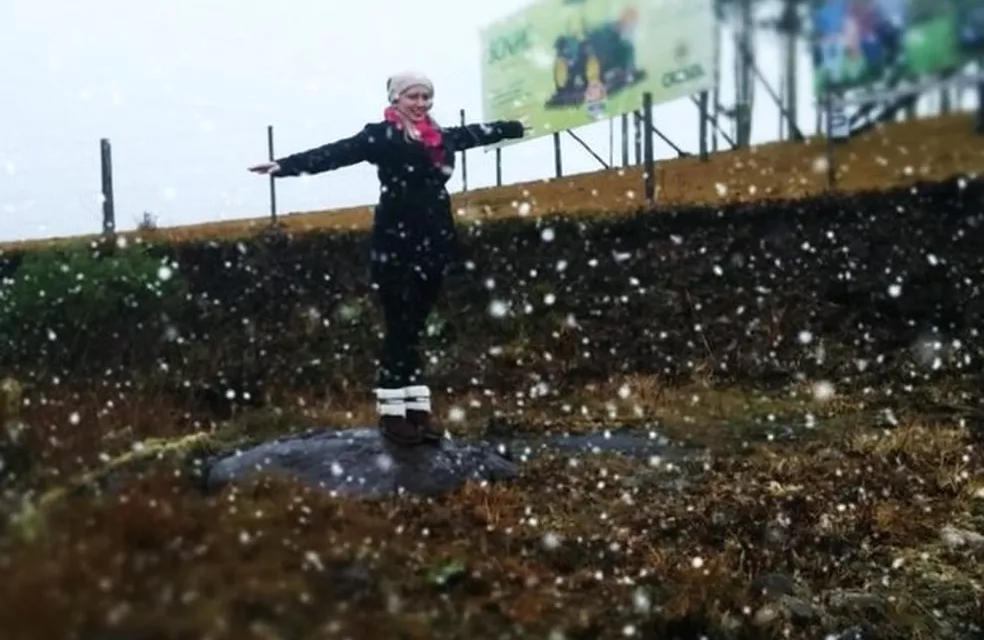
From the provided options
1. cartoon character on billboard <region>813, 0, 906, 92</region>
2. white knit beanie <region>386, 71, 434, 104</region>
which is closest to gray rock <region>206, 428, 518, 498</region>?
white knit beanie <region>386, 71, 434, 104</region>

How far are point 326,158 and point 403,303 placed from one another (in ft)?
3.45

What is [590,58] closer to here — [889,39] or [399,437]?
Result: [889,39]

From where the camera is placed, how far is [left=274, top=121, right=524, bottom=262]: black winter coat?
406 centimetres

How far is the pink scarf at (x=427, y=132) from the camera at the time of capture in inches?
163

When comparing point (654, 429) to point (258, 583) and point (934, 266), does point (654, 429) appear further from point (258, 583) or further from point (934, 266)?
point (258, 583)

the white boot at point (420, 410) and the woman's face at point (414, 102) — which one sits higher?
the woman's face at point (414, 102)

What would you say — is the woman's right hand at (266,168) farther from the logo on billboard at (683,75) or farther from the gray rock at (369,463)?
the logo on billboard at (683,75)

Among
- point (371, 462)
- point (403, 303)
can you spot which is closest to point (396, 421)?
point (371, 462)

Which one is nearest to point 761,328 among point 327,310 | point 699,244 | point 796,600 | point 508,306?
point 699,244

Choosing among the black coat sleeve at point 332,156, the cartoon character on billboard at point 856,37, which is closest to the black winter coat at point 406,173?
the black coat sleeve at point 332,156

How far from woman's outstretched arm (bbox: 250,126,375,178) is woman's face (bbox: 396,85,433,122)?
257 mm

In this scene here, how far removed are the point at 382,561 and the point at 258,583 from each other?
4.73ft

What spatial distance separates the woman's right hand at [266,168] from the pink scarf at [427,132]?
1.71 feet

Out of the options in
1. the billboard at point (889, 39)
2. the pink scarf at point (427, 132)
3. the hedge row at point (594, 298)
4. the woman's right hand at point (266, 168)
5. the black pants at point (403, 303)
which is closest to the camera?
the billboard at point (889, 39)
